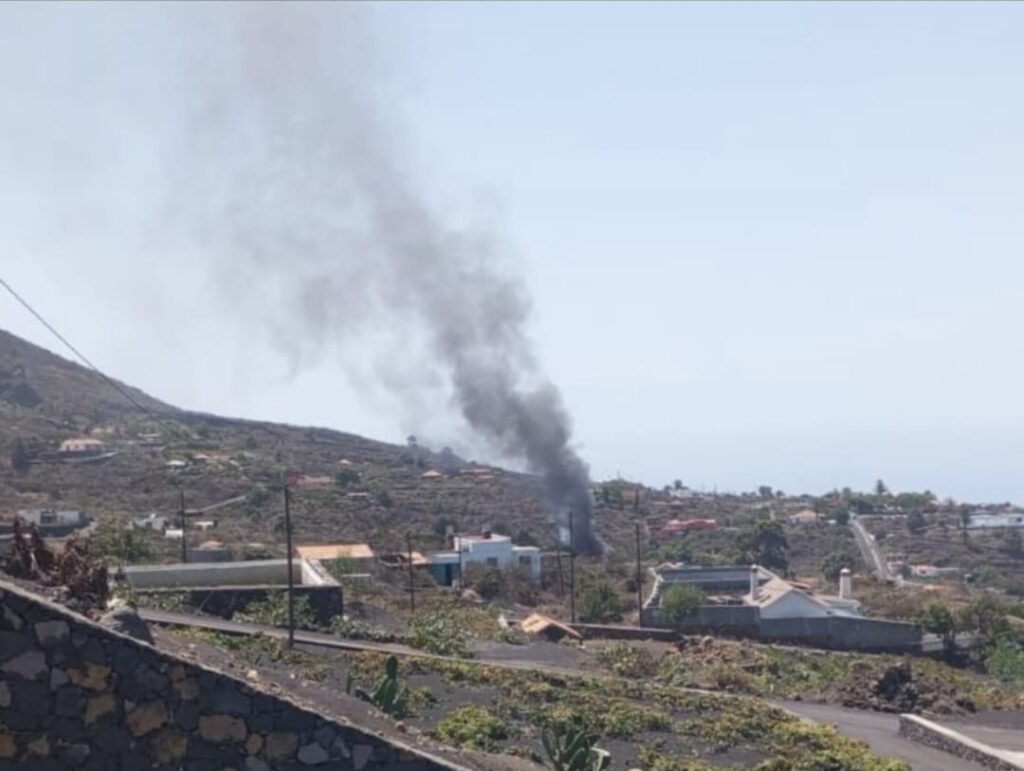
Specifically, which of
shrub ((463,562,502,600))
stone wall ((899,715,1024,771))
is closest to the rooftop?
shrub ((463,562,502,600))

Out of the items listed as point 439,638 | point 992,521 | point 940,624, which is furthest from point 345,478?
point 439,638

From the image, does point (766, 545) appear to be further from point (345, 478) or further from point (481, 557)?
point (345, 478)

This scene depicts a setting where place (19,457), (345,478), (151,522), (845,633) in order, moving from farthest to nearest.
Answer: (345,478)
(19,457)
(151,522)
(845,633)

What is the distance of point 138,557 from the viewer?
3500 cm

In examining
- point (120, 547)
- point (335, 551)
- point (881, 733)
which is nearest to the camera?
point (881, 733)

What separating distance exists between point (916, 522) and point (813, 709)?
73.3 meters

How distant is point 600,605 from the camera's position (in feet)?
145

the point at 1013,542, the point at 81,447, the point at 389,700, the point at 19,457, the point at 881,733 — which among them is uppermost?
the point at 81,447

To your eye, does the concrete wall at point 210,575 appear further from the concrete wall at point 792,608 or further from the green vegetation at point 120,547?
the concrete wall at point 792,608

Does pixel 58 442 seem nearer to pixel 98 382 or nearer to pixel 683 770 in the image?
pixel 98 382

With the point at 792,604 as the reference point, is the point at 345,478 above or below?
above

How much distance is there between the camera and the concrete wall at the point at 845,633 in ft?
138

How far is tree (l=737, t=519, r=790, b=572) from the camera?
73.5 meters

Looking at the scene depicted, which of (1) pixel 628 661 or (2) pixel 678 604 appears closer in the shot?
(1) pixel 628 661
